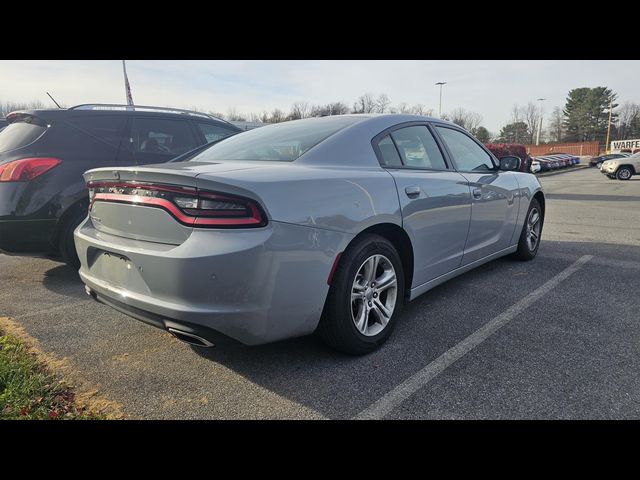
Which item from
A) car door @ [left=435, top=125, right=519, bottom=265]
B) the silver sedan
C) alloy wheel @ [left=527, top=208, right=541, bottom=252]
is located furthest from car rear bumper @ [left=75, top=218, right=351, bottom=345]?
alloy wheel @ [left=527, top=208, right=541, bottom=252]

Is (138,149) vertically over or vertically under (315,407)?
over

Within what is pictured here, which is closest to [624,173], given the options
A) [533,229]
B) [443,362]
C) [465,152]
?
[533,229]

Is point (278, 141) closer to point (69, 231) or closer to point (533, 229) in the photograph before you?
point (69, 231)

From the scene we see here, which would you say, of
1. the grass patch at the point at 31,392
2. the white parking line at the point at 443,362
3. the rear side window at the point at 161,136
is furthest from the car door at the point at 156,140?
the white parking line at the point at 443,362

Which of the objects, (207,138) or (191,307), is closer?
(191,307)

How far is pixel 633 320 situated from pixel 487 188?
1515 mm

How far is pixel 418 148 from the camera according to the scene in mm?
3430

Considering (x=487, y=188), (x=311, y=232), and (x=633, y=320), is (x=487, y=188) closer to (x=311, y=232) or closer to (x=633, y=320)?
(x=633, y=320)

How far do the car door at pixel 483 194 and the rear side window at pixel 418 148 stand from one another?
0.67 ft

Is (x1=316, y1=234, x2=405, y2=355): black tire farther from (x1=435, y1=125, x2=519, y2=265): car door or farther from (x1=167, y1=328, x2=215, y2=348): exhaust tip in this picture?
(x1=435, y1=125, x2=519, y2=265): car door

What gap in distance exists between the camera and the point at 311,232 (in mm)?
2293

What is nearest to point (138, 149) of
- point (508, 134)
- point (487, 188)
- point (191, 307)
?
point (191, 307)

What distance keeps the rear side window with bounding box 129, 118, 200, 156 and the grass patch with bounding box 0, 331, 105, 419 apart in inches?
104

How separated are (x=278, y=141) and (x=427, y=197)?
114cm
